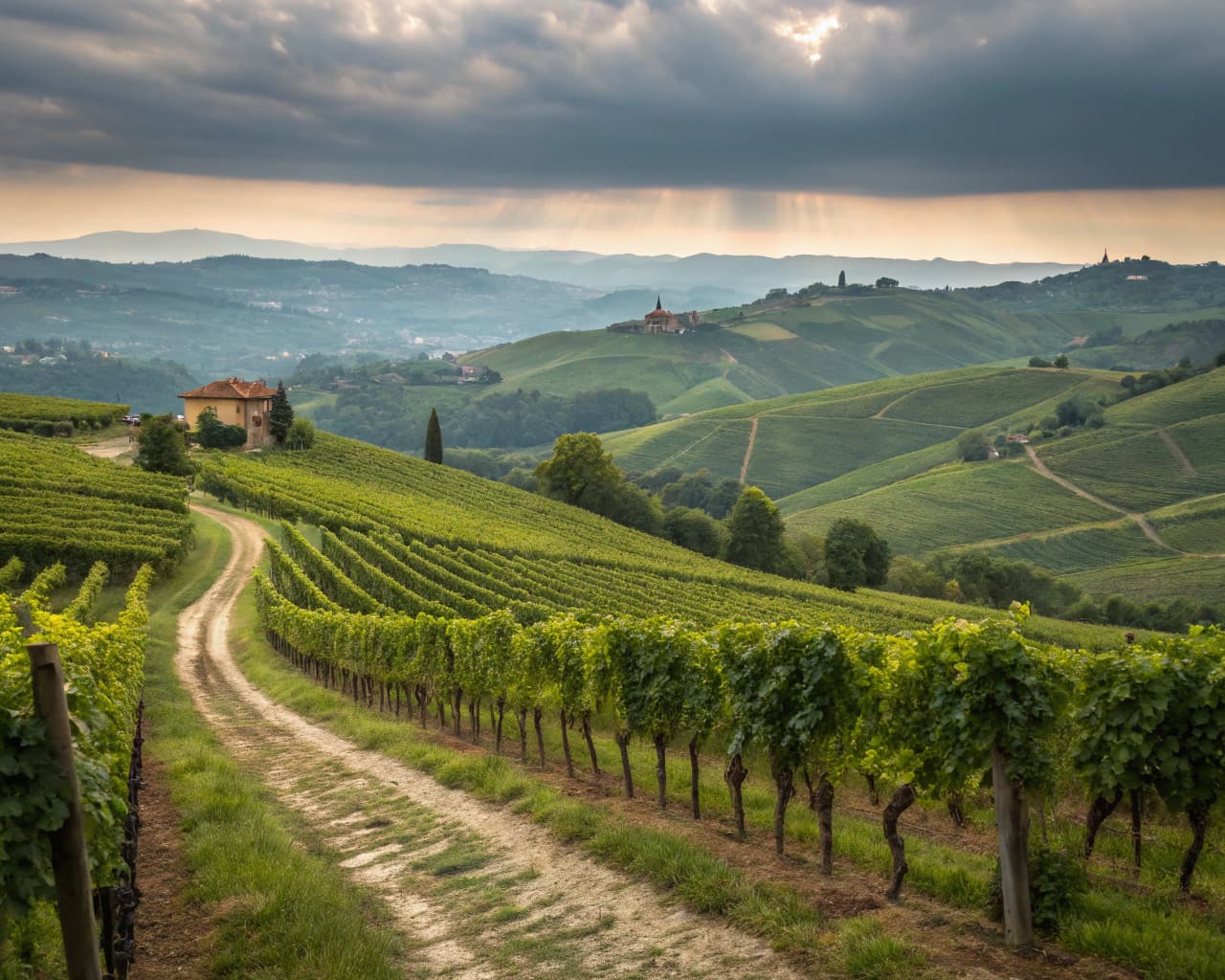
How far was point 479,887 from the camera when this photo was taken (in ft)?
40.0

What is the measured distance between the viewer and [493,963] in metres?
9.95

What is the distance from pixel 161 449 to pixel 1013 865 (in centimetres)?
7183

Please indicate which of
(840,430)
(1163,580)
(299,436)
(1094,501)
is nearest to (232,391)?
(299,436)

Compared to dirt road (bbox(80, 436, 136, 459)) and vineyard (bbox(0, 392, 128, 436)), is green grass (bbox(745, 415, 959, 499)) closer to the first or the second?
vineyard (bbox(0, 392, 128, 436))

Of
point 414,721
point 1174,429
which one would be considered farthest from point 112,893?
point 1174,429

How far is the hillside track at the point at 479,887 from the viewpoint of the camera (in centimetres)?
966

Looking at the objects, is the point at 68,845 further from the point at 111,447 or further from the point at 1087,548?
the point at 1087,548

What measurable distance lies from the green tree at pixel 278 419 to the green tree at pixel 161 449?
2087 cm

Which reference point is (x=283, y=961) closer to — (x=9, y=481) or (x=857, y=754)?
(x=857, y=754)

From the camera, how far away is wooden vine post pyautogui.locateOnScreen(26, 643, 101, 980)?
20.9ft

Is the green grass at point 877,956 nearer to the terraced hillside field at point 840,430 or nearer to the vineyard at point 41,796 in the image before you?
the vineyard at point 41,796

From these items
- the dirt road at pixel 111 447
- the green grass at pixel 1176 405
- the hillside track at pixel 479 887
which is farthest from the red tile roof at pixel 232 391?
the green grass at pixel 1176 405

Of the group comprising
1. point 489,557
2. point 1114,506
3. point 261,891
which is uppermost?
point 261,891

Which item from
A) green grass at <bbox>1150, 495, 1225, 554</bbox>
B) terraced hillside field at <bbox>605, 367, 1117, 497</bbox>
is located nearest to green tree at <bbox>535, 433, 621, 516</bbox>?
green grass at <bbox>1150, 495, 1225, 554</bbox>
